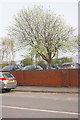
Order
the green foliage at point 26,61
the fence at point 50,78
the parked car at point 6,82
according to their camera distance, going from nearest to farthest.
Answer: the parked car at point 6,82 < the fence at point 50,78 < the green foliage at point 26,61

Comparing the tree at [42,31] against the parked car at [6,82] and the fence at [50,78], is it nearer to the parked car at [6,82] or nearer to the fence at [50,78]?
the fence at [50,78]

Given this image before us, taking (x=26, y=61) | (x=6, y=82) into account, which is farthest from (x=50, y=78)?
(x=26, y=61)

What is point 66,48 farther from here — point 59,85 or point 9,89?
point 9,89

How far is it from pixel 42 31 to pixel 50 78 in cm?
829

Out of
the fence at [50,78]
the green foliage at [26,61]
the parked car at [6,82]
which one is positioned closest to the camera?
the parked car at [6,82]

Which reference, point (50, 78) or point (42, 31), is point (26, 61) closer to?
point (42, 31)

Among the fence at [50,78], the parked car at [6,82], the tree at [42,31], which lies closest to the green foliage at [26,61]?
the tree at [42,31]

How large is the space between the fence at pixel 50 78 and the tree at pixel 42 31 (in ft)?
17.8

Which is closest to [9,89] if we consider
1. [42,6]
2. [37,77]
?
[37,77]

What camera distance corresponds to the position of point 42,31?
23.3 meters

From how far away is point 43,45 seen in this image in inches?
886

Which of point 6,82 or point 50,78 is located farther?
point 50,78

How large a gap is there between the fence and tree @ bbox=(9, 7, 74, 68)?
17.8 feet

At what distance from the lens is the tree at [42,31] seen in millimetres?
22969
